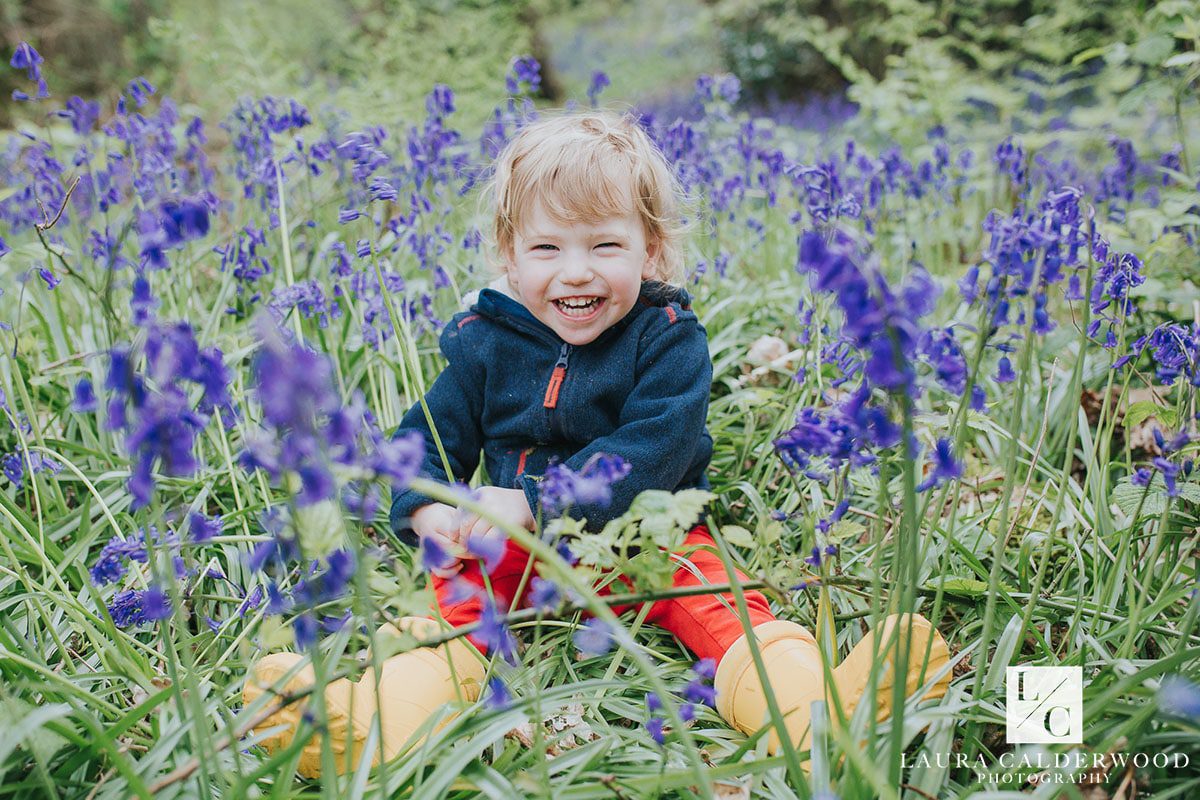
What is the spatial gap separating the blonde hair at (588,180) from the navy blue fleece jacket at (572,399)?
0.17m

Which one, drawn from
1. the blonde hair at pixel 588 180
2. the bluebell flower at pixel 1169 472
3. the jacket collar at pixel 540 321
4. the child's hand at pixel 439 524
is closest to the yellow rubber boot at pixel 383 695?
the child's hand at pixel 439 524

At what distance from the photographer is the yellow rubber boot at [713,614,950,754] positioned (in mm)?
1740

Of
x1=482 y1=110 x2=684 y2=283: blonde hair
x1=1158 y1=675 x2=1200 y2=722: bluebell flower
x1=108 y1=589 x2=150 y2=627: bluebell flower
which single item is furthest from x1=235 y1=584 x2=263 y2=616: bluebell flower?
x1=1158 y1=675 x2=1200 y2=722: bluebell flower

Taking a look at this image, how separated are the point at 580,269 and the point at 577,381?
31cm

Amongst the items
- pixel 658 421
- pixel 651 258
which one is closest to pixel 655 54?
pixel 651 258

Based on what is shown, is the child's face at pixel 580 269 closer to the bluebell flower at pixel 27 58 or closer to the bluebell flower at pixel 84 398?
the bluebell flower at pixel 84 398

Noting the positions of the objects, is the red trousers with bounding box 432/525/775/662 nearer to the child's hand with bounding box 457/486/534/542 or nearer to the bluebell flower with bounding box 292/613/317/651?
the child's hand with bounding box 457/486/534/542

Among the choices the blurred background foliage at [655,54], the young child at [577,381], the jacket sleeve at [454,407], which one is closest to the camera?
the young child at [577,381]

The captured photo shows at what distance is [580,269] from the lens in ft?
7.26

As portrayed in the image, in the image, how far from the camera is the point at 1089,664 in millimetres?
1870

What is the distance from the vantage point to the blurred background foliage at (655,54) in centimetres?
591

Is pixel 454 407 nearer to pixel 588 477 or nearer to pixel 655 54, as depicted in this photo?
pixel 588 477

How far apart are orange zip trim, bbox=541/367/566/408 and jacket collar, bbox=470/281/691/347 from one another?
89 millimetres

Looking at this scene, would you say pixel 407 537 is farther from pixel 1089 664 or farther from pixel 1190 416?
pixel 1190 416
